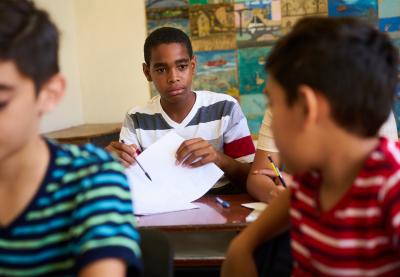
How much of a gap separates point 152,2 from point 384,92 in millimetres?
2685

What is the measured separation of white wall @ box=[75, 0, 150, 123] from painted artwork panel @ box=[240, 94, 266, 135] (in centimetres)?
69

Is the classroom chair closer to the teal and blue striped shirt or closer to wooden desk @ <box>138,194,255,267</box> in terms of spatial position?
the teal and blue striped shirt

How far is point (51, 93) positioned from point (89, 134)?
200 centimetres

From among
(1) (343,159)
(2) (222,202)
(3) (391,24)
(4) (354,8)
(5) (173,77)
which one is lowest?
(2) (222,202)

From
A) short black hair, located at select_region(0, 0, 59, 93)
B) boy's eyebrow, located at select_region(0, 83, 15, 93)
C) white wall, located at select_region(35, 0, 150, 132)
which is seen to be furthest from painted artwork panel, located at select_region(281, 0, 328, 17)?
boy's eyebrow, located at select_region(0, 83, 15, 93)

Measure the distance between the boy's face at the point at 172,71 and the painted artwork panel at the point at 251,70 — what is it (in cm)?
122

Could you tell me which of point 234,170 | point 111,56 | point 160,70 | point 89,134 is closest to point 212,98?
point 160,70

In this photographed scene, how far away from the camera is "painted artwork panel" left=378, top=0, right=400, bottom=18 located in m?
2.94

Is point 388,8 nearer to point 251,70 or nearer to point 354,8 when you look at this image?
point 354,8

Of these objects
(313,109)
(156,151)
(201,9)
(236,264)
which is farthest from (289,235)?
(201,9)

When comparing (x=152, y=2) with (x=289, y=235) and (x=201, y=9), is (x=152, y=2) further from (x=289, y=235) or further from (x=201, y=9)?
(x=289, y=235)

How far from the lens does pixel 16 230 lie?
2.49ft

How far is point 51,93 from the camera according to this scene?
80 cm

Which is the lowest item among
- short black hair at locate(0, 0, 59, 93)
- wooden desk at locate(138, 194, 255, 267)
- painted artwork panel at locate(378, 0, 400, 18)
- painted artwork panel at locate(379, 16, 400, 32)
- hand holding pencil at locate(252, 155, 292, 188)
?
wooden desk at locate(138, 194, 255, 267)
